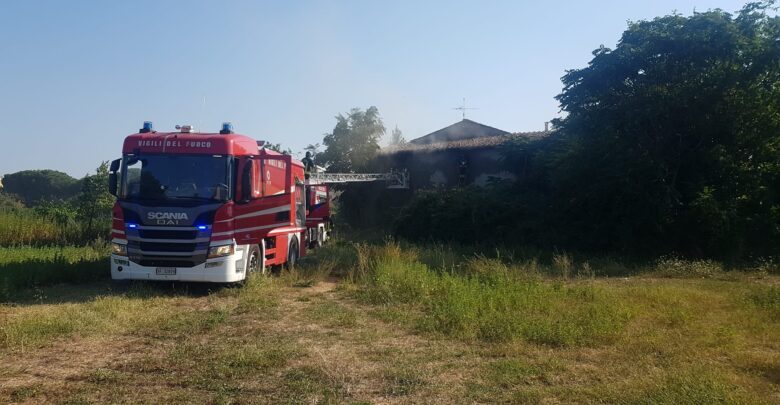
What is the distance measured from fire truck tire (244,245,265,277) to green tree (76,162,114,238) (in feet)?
→ 40.9

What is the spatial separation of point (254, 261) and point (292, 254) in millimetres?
2618

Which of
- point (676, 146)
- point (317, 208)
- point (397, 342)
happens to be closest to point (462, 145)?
point (317, 208)

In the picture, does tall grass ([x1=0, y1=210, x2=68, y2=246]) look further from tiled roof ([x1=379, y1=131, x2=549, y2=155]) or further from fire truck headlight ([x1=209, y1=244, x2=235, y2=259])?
tiled roof ([x1=379, y1=131, x2=549, y2=155])

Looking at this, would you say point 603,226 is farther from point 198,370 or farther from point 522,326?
point 198,370

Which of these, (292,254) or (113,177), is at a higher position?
(113,177)

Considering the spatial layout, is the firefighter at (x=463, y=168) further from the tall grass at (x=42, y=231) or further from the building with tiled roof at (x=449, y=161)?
the tall grass at (x=42, y=231)

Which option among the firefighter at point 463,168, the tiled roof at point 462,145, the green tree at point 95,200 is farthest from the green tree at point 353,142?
the green tree at point 95,200

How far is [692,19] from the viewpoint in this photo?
59.3 feet

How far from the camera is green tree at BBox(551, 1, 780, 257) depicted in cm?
1705

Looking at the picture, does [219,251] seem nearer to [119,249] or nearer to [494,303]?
[119,249]

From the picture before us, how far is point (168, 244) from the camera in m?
11.3

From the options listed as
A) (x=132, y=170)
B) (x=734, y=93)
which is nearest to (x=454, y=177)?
(x=734, y=93)

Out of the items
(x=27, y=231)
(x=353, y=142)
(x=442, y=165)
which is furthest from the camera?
(x=353, y=142)

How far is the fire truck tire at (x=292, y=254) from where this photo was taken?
1508 cm
